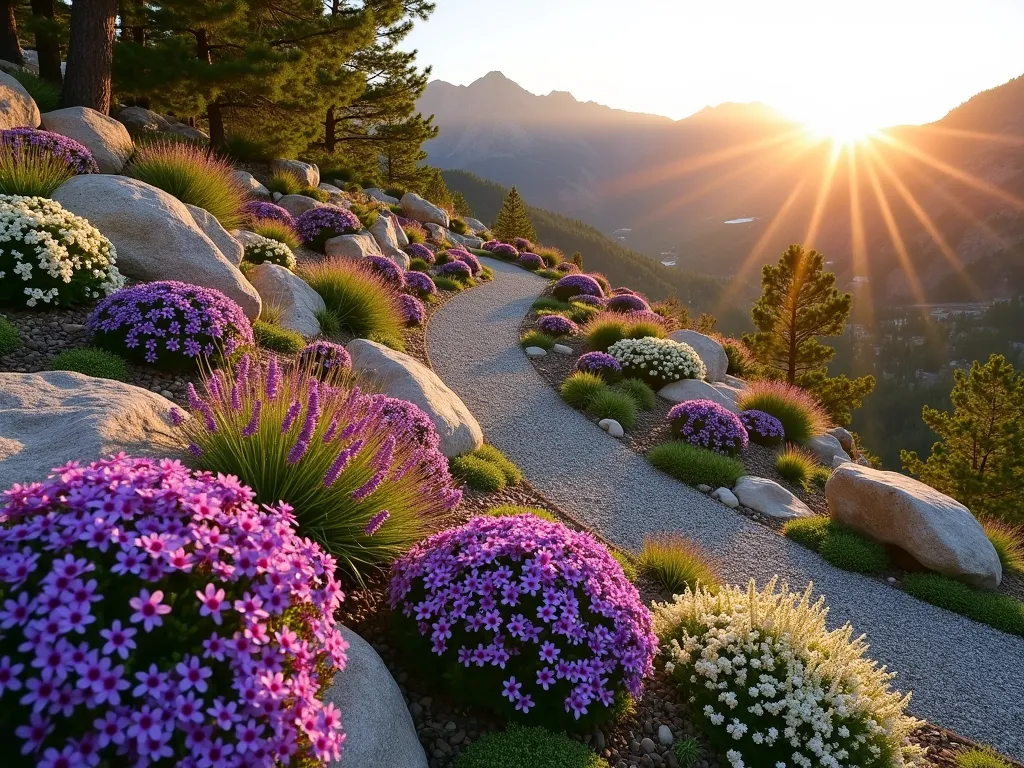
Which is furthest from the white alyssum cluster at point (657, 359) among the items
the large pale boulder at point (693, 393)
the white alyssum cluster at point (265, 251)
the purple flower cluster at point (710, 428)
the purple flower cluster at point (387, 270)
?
the white alyssum cluster at point (265, 251)

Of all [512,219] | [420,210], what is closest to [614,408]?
[420,210]

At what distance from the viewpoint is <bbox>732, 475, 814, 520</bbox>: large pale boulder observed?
8953mm

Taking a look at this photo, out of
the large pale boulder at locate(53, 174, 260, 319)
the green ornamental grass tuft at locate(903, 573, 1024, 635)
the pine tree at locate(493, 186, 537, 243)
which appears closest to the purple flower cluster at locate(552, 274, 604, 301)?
the large pale boulder at locate(53, 174, 260, 319)

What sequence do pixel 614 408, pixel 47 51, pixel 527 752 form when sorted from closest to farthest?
pixel 527 752, pixel 614 408, pixel 47 51

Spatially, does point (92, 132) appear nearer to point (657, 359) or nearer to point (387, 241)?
point (387, 241)

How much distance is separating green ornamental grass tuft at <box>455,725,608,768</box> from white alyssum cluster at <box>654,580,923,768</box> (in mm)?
1013

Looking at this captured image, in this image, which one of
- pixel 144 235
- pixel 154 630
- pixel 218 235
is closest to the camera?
pixel 154 630

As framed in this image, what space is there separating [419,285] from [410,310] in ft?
9.88

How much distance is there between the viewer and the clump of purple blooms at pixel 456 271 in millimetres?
19906

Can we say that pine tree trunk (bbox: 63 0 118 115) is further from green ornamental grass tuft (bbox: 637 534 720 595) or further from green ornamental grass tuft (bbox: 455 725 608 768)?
green ornamental grass tuft (bbox: 455 725 608 768)

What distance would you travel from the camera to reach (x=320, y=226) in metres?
15.4

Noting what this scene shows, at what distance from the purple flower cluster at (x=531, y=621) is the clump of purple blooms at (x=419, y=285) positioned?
1300cm

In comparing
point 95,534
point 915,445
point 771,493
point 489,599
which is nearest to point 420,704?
point 489,599

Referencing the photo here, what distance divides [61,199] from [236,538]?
26.9ft
